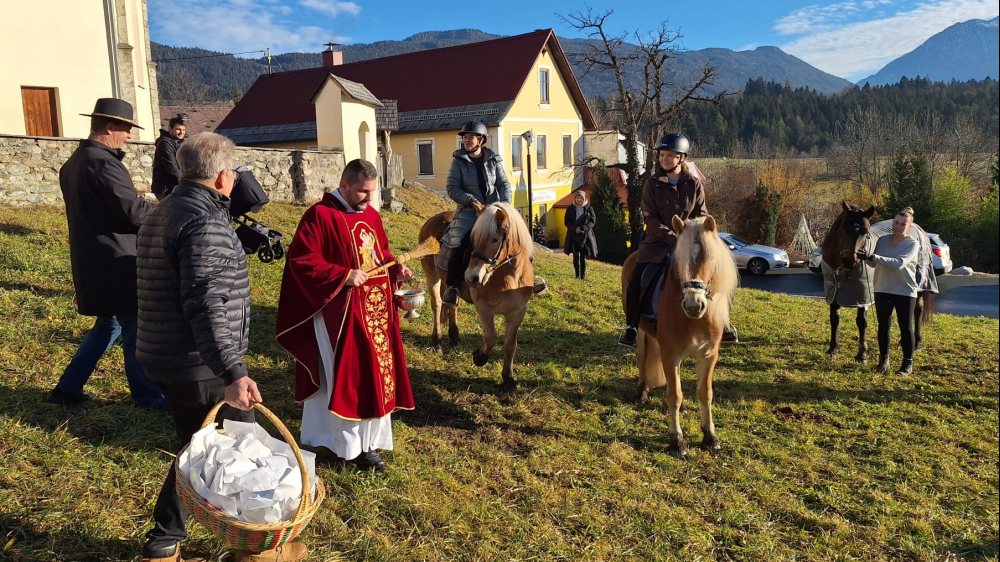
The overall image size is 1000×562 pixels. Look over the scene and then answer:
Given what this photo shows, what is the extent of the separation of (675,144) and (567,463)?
2796 mm

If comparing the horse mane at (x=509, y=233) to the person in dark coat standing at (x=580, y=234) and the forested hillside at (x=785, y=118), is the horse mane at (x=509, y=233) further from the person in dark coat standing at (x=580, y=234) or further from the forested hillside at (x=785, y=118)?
the forested hillside at (x=785, y=118)

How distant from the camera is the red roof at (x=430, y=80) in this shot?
3064 cm

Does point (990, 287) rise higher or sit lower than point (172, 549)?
higher

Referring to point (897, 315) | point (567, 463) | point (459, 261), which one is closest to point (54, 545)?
point (567, 463)

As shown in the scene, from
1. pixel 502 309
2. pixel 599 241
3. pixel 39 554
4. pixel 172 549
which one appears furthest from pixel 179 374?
pixel 599 241

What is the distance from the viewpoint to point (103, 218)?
412cm

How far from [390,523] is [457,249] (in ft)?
10.6

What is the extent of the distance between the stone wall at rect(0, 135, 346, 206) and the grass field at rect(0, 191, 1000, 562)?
5791 mm

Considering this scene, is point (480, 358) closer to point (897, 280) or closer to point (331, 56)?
point (897, 280)

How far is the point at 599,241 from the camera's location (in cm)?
2569

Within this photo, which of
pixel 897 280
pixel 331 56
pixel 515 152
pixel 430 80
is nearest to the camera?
pixel 897 280

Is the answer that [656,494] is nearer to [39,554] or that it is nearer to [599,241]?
[39,554]

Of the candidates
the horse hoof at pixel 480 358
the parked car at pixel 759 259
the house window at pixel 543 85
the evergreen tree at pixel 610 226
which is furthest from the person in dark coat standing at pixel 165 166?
the house window at pixel 543 85

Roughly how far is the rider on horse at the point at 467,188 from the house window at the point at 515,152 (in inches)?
958
